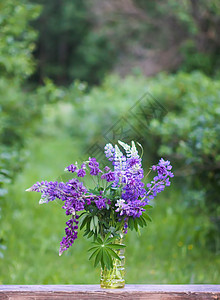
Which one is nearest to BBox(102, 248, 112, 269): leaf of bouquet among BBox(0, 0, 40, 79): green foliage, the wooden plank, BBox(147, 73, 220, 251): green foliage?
the wooden plank

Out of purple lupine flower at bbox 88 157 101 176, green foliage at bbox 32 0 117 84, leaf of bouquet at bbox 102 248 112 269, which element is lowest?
leaf of bouquet at bbox 102 248 112 269

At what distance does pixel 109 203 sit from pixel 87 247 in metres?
3.10

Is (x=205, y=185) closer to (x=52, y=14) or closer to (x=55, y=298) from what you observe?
(x=55, y=298)

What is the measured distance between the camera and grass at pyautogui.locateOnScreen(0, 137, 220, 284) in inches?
158

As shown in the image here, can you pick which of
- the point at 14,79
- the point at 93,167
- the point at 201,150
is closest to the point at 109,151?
the point at 93,167

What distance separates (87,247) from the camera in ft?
16.0

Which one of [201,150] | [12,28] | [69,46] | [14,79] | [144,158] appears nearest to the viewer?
[201,150]

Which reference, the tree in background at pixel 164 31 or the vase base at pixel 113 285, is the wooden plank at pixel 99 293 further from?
the tree in background at pixel 164 31

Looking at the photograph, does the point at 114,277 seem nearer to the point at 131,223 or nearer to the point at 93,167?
the point at 131,223

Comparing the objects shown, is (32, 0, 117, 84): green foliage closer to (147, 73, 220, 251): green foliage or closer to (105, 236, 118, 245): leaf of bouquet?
(147, 73, 220, 251): green foliage

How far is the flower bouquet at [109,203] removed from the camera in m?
1.85

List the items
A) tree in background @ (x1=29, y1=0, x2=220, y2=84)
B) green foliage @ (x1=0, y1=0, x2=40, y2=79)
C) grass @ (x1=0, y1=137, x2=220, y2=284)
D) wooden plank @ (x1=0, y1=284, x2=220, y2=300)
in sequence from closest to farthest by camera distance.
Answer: wooden plank @ (x1=0, y1=284, x2=220, y2=300) < grass @ (x1=0, y1=137, x2=220, y2=284) < green foliage @ (x1=0, y1=0, x2=40, y2=79) < tree in background @ (x1=29, y1=0, x2=220, y2=84)

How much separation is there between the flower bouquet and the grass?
205cm

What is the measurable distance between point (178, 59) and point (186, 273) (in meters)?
9.35
